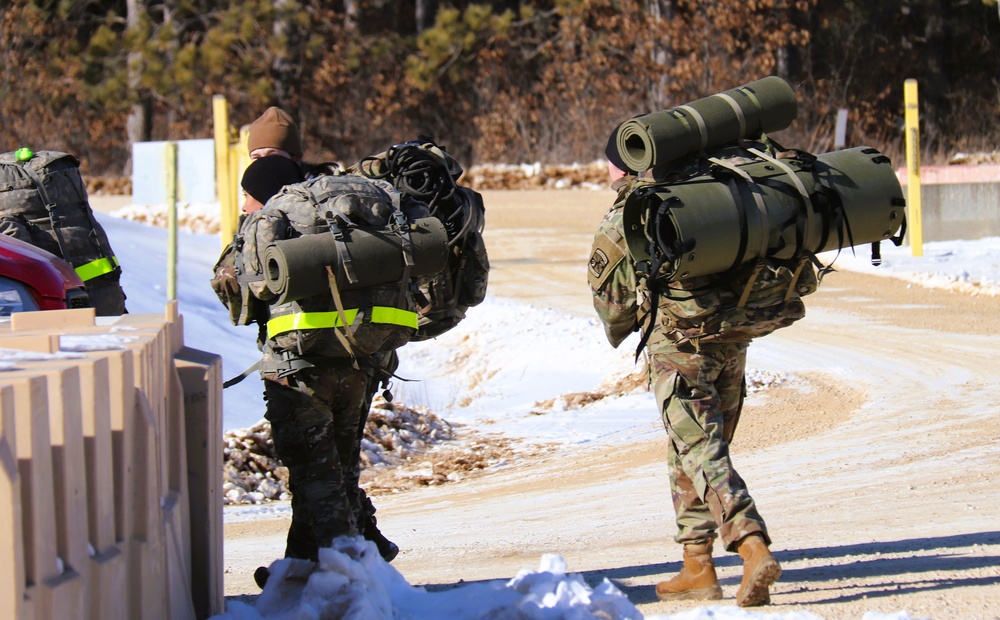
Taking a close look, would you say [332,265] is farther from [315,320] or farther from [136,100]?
[136,100]

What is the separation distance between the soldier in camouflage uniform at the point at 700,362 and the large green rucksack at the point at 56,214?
3.40m

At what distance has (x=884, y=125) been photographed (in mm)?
31438

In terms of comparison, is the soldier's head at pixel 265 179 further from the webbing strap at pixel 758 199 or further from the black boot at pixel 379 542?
the webbing strap at pixel 758 199

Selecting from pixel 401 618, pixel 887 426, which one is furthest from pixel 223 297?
pixel 887 426

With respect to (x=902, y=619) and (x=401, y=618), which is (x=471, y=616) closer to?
(x=401, y=618)

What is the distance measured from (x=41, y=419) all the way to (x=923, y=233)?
15.6m

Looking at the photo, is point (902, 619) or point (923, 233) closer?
point (902, 619)

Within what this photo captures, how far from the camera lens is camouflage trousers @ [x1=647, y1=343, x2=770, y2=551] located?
4.52 metres

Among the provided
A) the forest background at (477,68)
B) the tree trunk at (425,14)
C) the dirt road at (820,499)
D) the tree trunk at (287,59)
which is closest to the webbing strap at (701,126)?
the dirt road at (820,499)

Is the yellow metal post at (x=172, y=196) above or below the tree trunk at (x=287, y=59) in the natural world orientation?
below

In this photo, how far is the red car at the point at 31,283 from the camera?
248 inches

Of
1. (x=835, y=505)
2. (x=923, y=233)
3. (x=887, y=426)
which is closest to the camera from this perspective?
A: (x=835, y=505)

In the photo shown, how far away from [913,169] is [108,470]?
13839mm

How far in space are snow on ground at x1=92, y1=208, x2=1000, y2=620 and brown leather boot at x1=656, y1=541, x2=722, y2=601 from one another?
45 centimetres
